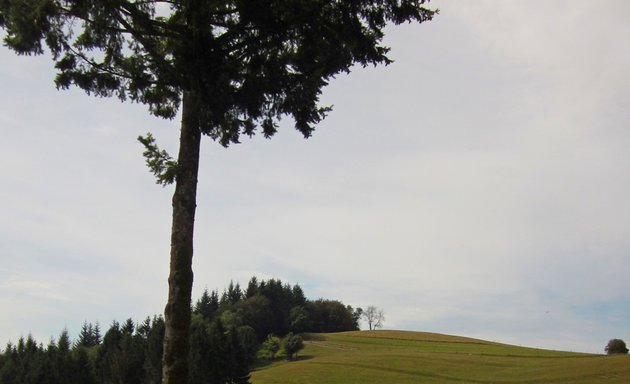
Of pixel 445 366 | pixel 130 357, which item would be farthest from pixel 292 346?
pixel 130 357

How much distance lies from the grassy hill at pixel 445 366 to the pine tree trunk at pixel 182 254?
56.3 metres

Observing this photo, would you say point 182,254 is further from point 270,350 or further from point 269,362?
point 270,350

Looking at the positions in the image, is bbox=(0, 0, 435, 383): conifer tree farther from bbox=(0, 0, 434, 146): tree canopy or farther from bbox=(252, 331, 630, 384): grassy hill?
bbox=(252, 331, 630, 384): grassy hill

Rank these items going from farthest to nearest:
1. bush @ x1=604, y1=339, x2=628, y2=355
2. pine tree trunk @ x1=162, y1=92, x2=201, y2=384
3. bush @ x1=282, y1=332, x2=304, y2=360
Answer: bush @ x1=282, y1=332, x2=304, y2=360 < bush @ x1=604, y1=339, x2=628, y2=355 < pine tree trunk @ x1=162, y1=92, x2=201, y2=384

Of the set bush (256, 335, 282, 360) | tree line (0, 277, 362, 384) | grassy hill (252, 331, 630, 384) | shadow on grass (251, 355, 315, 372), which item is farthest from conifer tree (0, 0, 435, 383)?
bush (256, 335, 282, 360)

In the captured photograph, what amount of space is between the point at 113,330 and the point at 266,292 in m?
63.3

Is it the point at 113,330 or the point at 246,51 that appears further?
the point at 113,330

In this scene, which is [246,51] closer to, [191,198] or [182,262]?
[191,198]

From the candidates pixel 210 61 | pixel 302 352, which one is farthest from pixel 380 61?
pixel 302 352

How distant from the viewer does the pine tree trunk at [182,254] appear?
10.1 m

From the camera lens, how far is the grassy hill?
62.1 meters

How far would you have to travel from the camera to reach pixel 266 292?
138500 millimetres

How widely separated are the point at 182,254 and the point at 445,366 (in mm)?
71530

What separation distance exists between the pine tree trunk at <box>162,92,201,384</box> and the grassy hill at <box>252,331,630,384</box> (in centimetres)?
5628
